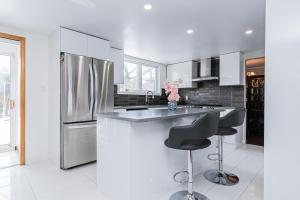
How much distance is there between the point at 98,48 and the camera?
3.34 meters

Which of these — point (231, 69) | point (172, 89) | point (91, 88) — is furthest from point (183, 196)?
point (231, 69)

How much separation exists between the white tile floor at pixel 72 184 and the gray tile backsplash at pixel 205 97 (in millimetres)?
1992

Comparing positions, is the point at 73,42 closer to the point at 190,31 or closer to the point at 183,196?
the point at 190,31

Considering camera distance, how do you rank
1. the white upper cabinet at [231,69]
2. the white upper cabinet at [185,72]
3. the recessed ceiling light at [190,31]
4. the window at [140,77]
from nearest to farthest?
the recessed ceiling light at [190,31] → the white upper cabinet at [231,69] → the window at [140,77] → the white upper cabinet at [185,72]

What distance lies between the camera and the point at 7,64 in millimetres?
3783

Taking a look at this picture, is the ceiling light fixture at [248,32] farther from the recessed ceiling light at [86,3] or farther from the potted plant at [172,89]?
the recessed ceiling light at [86,3]

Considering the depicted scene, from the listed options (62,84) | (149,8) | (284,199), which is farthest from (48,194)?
(149,8)

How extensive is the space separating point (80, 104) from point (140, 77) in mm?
2627

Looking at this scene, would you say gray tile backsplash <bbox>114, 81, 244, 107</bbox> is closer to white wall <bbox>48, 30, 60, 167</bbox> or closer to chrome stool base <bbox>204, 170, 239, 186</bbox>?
white wall <bbox>48, 30, 60, 167</bbox>

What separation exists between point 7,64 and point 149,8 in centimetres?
359

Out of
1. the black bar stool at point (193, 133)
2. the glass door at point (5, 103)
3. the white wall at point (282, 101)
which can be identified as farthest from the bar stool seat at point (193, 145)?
the glass door at point (5, 103)

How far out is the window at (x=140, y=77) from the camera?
495 cm

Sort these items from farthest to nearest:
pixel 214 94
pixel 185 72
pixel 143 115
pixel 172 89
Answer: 1. pixel 185 72
2. pixel 214 94
3. pixel 172 89
4. pixel 143 115

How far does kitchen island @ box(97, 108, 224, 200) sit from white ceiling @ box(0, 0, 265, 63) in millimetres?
1490
